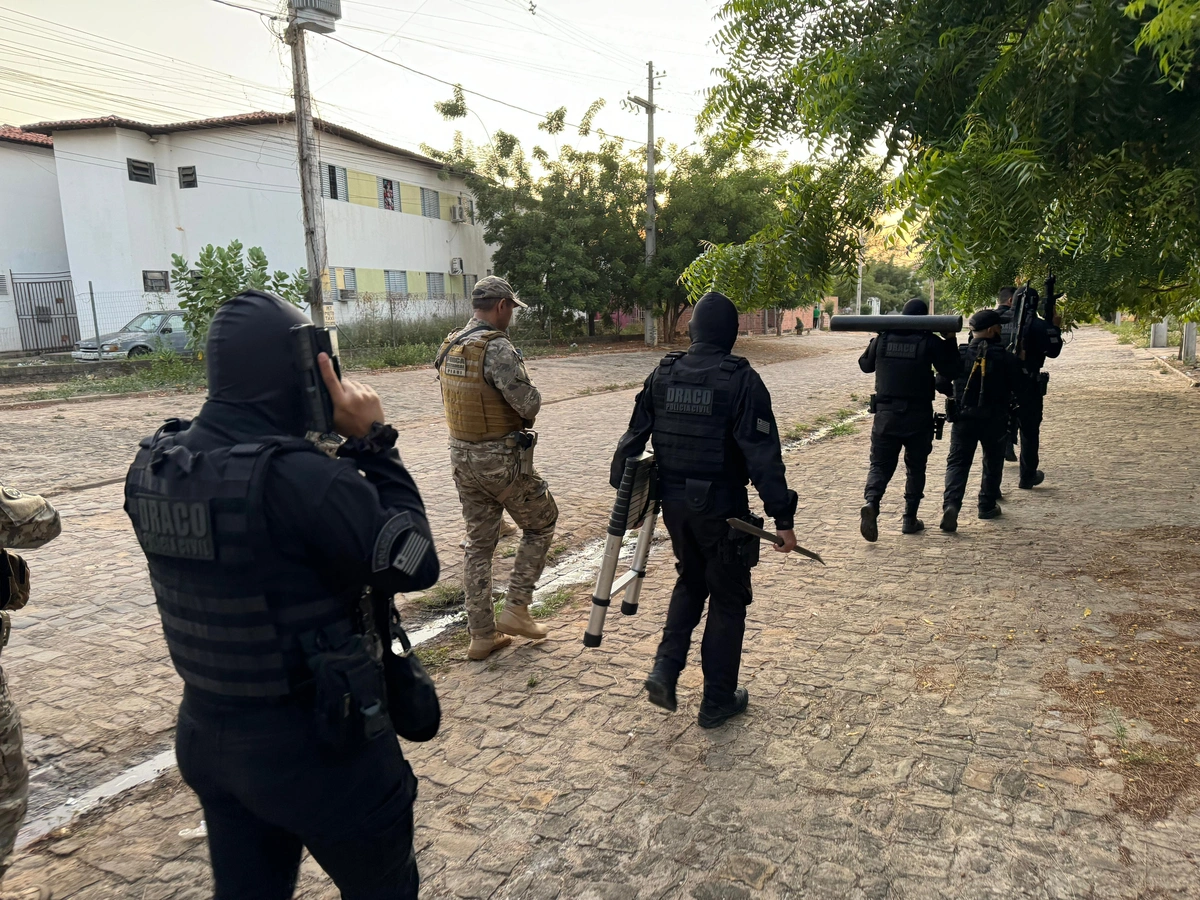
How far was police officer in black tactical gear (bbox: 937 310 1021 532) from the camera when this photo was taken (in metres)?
6.58

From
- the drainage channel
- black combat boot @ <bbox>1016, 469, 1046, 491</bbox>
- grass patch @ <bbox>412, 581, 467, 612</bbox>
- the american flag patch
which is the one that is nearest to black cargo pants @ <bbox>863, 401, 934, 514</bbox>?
black combat boot @ <bbox>1016, 469, 1046, 491</bbox>

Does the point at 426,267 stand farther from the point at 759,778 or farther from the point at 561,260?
the point at 759,778

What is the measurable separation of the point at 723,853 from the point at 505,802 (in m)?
0.87

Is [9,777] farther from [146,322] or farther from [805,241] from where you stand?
[146,322]

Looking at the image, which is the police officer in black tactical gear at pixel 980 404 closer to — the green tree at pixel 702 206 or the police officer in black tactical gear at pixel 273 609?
the police officer in black tactical gear at pixel 273 609

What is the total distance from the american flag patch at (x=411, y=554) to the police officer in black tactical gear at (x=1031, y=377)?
22.1 feet

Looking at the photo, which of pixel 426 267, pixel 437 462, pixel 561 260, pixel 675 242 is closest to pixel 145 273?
pixel 426 267

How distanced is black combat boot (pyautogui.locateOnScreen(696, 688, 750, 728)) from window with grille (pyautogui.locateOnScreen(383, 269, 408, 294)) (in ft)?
92.5

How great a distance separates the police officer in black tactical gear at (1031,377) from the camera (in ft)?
24.5

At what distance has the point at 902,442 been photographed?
641cm

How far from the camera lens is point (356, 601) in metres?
1.89

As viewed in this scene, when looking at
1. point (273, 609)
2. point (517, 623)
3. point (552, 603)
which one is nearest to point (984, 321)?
point (552, 603)

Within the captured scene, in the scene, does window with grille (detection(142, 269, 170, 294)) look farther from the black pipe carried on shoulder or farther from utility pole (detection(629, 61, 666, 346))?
the black pipe carried on shoulder

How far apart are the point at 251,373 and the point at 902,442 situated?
220 inches
